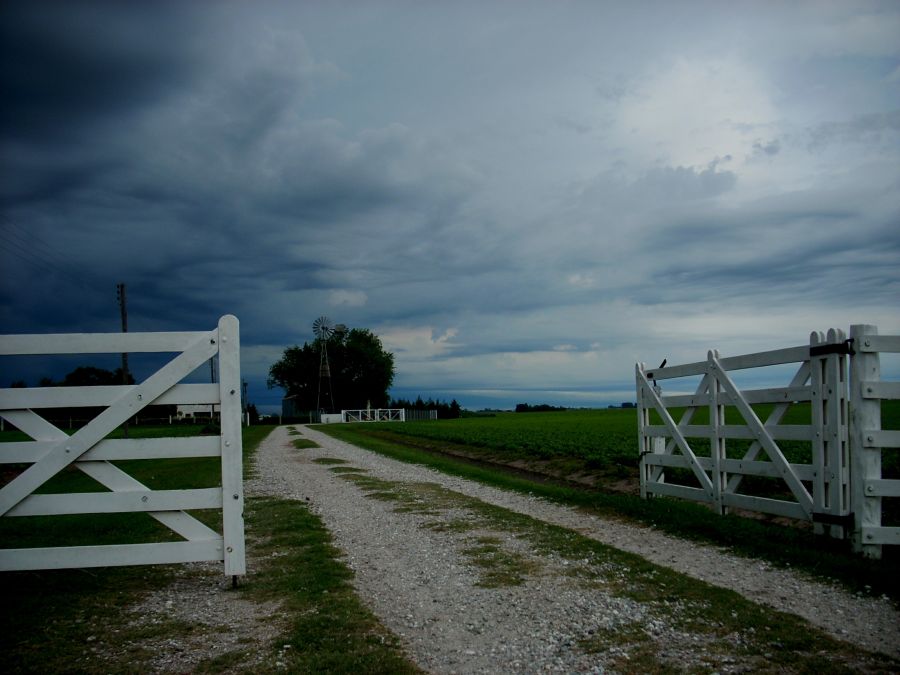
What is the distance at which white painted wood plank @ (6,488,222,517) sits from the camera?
686 centimetres

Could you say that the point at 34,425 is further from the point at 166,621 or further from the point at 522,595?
the point at 522,595

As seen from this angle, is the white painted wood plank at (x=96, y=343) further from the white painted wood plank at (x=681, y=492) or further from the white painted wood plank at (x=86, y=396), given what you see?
the white painted wood plank at (x=681, y=492)

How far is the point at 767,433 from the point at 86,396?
9.11 m

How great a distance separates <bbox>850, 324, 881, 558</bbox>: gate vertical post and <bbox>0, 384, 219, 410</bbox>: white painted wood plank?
794cm

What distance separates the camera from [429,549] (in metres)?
8.93

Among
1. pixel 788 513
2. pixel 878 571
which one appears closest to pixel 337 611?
pixel 878 571

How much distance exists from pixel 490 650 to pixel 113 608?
3.92 metres

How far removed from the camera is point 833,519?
28.1ft

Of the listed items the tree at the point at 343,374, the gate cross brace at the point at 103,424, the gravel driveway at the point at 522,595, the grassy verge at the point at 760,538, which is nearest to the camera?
the gravel driveway at the point at 522,595

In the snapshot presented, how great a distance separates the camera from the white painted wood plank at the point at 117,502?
22.5 feet

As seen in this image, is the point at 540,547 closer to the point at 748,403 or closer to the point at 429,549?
the point at 429,549

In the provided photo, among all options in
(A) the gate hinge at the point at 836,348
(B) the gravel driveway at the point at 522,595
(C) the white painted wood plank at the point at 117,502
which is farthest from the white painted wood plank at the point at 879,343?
(C) the white painted wood plank at the point at 117,502

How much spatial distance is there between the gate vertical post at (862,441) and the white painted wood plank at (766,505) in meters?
0.79

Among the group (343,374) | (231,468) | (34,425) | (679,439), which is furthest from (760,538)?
(343,374)
